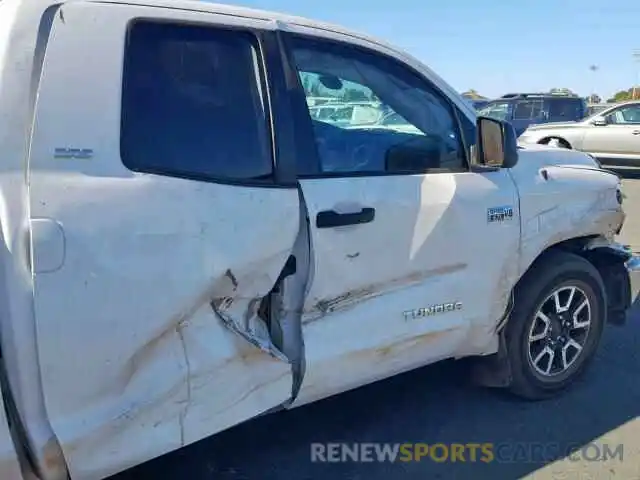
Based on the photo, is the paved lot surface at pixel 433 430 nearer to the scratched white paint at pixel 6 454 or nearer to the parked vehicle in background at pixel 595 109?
the scratched white paint at pixel 6 454

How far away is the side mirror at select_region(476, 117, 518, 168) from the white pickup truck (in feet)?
0.03

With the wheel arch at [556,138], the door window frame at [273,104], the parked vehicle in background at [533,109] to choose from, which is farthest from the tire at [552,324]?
the parked vehicle in background at [533,109]

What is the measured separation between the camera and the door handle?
8.77 feet

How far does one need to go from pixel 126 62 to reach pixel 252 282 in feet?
2.98

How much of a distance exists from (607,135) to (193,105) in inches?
535

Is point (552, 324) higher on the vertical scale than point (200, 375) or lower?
lower

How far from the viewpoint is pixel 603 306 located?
3.96 metres

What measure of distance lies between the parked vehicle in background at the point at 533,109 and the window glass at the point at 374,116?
14.0 m

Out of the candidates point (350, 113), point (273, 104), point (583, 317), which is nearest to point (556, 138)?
point (583, 317)

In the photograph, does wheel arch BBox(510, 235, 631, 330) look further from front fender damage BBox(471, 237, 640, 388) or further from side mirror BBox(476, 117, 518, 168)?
side mirror BBox(476, 117, 518, 168)

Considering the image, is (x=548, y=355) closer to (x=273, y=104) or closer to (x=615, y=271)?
(x=615, y=271)

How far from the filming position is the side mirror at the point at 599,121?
14469 mm

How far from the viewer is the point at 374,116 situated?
10.6ft

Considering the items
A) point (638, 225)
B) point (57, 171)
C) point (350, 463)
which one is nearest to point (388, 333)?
point (350, 463)
